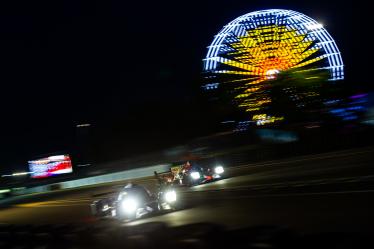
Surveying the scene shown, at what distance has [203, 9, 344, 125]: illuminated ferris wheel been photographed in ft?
169

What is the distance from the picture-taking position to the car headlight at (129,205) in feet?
51.7

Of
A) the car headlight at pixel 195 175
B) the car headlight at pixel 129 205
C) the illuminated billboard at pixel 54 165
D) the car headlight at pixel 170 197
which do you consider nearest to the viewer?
the car headlight at pixel 129 205

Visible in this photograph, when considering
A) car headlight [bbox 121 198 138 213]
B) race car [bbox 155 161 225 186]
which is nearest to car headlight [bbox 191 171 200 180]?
race car [bbox 155 161 225 186]

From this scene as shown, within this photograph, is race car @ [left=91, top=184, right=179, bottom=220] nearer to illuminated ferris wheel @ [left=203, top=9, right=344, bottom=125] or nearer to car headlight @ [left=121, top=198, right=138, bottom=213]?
car headlight @ [left=121, top=198, right=138, bottom=213]

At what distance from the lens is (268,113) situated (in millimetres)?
52500

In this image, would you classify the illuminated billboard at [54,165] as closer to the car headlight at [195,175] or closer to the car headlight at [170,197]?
the car headlight at [195,175]

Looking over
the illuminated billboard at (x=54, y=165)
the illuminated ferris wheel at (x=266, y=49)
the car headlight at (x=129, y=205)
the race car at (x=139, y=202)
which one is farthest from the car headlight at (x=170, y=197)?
the illuminated billboard at (x=54, y=165)

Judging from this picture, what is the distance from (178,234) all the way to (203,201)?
7.33m

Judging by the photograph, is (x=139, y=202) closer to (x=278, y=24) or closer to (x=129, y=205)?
(x=129, y=205)

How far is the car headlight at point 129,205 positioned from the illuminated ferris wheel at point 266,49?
37.7m

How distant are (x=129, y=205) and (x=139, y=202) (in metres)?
0.34

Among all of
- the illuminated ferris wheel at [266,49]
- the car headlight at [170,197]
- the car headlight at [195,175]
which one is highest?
the illuminated ferris wheel at [266,49]

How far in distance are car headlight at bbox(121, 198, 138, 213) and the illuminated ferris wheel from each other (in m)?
37.7

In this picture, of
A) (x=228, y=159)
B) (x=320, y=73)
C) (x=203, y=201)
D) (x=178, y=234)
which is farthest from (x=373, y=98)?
(x=178, y=234)
